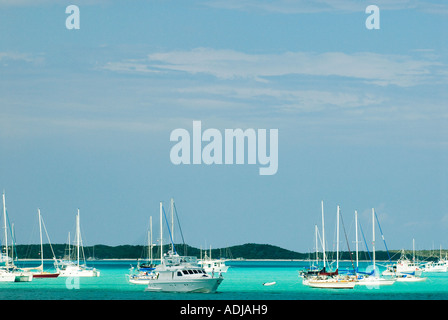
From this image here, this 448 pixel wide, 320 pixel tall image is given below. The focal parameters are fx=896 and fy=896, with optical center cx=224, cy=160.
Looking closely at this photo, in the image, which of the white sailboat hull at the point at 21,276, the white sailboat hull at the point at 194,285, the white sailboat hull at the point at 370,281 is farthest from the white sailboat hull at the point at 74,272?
the white sailboat hull at the point at 194,285

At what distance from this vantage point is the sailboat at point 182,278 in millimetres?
79438

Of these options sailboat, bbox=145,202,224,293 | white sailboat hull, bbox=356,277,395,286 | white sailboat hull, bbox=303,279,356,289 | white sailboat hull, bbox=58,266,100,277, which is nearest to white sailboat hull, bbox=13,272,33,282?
white sailboat hull, bbox=58,266,100,277

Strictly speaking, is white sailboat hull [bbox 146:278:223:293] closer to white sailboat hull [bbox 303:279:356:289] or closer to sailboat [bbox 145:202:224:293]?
sailboat [bbox 145:202:224:293]

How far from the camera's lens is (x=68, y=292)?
95375 mm

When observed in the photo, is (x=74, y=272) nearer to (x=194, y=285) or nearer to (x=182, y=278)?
(x=182, y=278)

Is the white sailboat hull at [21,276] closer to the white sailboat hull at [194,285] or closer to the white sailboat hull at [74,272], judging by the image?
the white sailboat hull at [74,272]

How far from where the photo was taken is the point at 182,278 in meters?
79.7

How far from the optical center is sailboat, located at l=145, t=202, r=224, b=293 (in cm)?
7944

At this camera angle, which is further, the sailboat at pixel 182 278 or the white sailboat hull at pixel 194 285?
the sailboat at pixel 182 278

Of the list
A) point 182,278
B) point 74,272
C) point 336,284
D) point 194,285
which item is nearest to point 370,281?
point 336,284

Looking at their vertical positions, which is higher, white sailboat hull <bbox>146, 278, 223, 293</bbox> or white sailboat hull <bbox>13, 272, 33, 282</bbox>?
white sailboat hull <bbox>146, 278, 223, 293</bbox>
